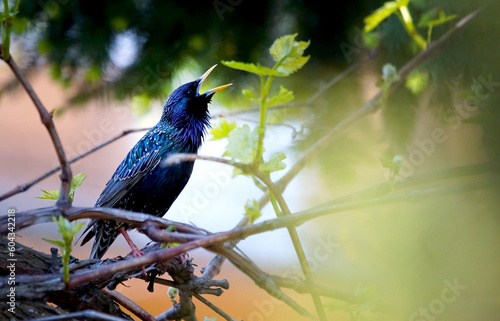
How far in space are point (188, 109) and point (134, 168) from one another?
82 mm

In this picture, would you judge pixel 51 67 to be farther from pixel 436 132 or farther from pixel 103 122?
pixel 436 132

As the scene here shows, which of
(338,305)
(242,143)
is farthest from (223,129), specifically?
(338,305)

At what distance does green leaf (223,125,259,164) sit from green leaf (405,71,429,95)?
0.32 metres

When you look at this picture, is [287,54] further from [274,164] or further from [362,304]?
[362,304]

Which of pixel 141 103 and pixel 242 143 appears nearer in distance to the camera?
pixel 242 143

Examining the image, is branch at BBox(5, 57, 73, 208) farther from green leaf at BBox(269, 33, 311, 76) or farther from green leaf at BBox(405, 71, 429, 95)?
green leaf at BBox(405, 71, 429, 95)

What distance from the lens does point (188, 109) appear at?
0.47 m

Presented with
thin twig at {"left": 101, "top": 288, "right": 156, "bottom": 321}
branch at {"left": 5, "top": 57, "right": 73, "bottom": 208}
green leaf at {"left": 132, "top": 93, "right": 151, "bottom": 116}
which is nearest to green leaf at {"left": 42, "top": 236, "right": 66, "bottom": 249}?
branch at {"left": 5, "top": 57, "right": 73, "bottom": 208}

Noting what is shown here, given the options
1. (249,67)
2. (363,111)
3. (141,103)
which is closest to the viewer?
(249,67)

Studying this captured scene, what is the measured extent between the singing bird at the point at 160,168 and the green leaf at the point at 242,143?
176mm

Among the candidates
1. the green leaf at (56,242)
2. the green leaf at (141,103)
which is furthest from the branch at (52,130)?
the green leaf at (141,103)

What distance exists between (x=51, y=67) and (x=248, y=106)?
0.27 meters

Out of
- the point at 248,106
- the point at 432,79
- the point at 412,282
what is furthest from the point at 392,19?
the point at 412,282

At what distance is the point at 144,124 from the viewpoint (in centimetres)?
66
